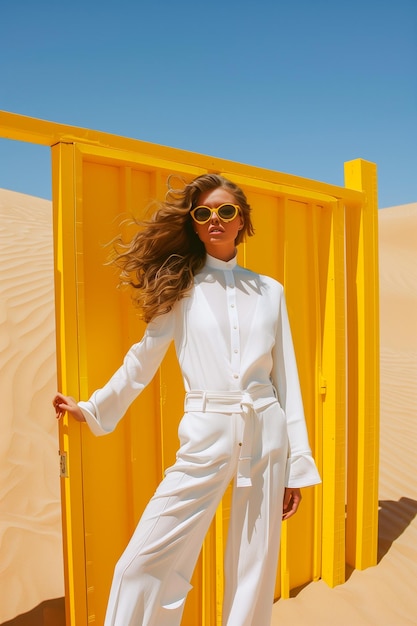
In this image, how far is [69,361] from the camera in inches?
111

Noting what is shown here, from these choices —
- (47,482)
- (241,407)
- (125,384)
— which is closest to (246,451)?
(241,407)

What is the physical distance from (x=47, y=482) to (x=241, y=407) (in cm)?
360

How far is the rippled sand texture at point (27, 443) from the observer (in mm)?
4004

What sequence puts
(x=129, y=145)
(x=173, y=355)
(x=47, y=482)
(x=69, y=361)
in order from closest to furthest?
(x=69, y=361)
(x=129, y=145)
(x=173, y=355)
(x=47, y=482)

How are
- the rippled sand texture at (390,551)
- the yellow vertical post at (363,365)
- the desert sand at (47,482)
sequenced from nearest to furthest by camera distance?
the rippled sand texture at (390,551) < the desert sand at (47,482) < the yellow vertical post at (363,365)

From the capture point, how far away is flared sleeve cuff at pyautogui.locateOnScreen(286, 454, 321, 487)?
8.48 ft

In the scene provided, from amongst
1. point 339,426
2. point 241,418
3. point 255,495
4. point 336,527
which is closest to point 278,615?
point 336,527

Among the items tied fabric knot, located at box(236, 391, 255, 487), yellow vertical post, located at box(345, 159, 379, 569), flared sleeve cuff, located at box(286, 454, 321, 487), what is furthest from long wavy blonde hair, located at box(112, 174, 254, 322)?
yellow vertical post, located at box(345, 159, 379, 569)

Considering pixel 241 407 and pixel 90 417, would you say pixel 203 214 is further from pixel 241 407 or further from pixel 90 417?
pixel 90 417

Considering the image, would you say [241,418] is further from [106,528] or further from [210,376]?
[106,528]

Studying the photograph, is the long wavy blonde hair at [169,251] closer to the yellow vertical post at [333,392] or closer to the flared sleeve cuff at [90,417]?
the flared sleeve cuff at [90,417]

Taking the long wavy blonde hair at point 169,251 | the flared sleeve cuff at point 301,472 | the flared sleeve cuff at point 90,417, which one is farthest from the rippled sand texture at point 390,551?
the long wavy blonde hair at point 169,251

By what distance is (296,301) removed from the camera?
3.96 m

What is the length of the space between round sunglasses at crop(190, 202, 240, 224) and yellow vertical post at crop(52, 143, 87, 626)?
66 centimetres
